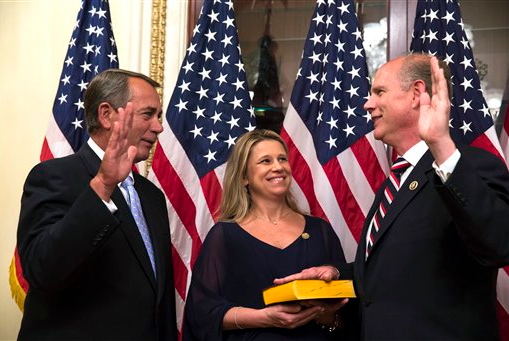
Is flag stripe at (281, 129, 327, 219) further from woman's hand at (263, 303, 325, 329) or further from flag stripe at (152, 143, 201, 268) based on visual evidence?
woman's hand at (263, 303, 325, 329)

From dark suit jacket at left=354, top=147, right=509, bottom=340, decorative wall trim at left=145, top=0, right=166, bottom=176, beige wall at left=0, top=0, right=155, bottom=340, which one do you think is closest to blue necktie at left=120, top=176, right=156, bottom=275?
dark suit jacket at left=354, top=147, right=509, bottom=340

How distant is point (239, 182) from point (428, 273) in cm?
127

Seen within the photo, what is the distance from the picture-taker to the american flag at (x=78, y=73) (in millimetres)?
3930

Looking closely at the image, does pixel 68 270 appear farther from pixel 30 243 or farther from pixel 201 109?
pixel 201 109

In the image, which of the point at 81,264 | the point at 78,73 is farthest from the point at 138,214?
the point at 78,73

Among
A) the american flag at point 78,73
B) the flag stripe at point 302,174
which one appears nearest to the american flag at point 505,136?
the flag stripe at point 302,174

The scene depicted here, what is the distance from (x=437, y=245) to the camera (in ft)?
8.20

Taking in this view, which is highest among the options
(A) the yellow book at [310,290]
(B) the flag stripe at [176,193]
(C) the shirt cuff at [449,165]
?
(C) the shirt cuff at [449,165]

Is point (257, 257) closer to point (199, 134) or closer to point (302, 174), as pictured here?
point (302, 174)

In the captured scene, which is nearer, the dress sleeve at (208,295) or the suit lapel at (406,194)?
the suit lapel at (406,194)

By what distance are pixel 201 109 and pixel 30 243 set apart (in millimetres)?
1798

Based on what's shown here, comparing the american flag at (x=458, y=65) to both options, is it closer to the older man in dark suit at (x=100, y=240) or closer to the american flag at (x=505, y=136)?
the american flag at (x=505, y=136)

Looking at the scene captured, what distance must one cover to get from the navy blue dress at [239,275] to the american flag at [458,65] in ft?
3.45

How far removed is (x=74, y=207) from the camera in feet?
7.45
